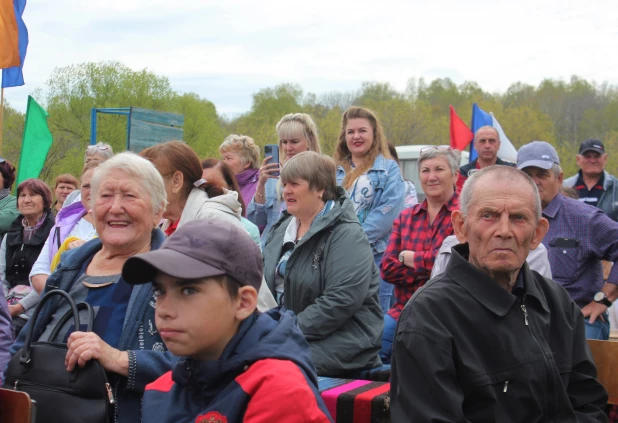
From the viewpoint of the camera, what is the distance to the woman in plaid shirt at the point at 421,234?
16.9 feet

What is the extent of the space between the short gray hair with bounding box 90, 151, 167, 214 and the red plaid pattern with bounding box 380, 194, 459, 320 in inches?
88.4

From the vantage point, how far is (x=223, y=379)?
7.62ft

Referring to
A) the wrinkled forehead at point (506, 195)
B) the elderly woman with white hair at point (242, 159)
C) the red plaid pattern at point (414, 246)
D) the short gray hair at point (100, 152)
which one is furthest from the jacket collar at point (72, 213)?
the wrinkled forehead at point (506, 195)

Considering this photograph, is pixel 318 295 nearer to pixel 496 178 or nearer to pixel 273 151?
pixel 496 178

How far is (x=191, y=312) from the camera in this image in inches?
88.7

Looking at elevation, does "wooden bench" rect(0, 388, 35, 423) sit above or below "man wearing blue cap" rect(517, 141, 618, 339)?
below

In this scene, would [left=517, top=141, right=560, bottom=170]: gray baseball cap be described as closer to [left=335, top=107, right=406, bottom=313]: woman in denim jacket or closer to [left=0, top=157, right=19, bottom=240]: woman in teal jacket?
[left=335, top=107, right=406, bottom=313]: woman in denim jacket

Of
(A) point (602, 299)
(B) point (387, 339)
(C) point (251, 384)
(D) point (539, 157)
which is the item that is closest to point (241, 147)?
(B) point (387, 339)

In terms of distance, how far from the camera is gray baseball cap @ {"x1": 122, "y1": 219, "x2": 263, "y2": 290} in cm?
223

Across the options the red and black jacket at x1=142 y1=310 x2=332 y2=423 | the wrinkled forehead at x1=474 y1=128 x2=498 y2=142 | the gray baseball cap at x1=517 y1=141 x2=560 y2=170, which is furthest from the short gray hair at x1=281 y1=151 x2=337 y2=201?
the wrinkled forehead at x1=474 y1=128 x2=498 y2=142

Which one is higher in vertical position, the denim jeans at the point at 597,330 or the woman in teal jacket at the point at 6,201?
the woman in teal jacket at the point at 6,201

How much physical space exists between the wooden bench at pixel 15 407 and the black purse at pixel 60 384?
11 centimetres

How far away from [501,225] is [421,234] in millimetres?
2535

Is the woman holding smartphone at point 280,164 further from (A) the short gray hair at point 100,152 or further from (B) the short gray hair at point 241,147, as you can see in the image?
(A) the short gray hair at point 100,152
